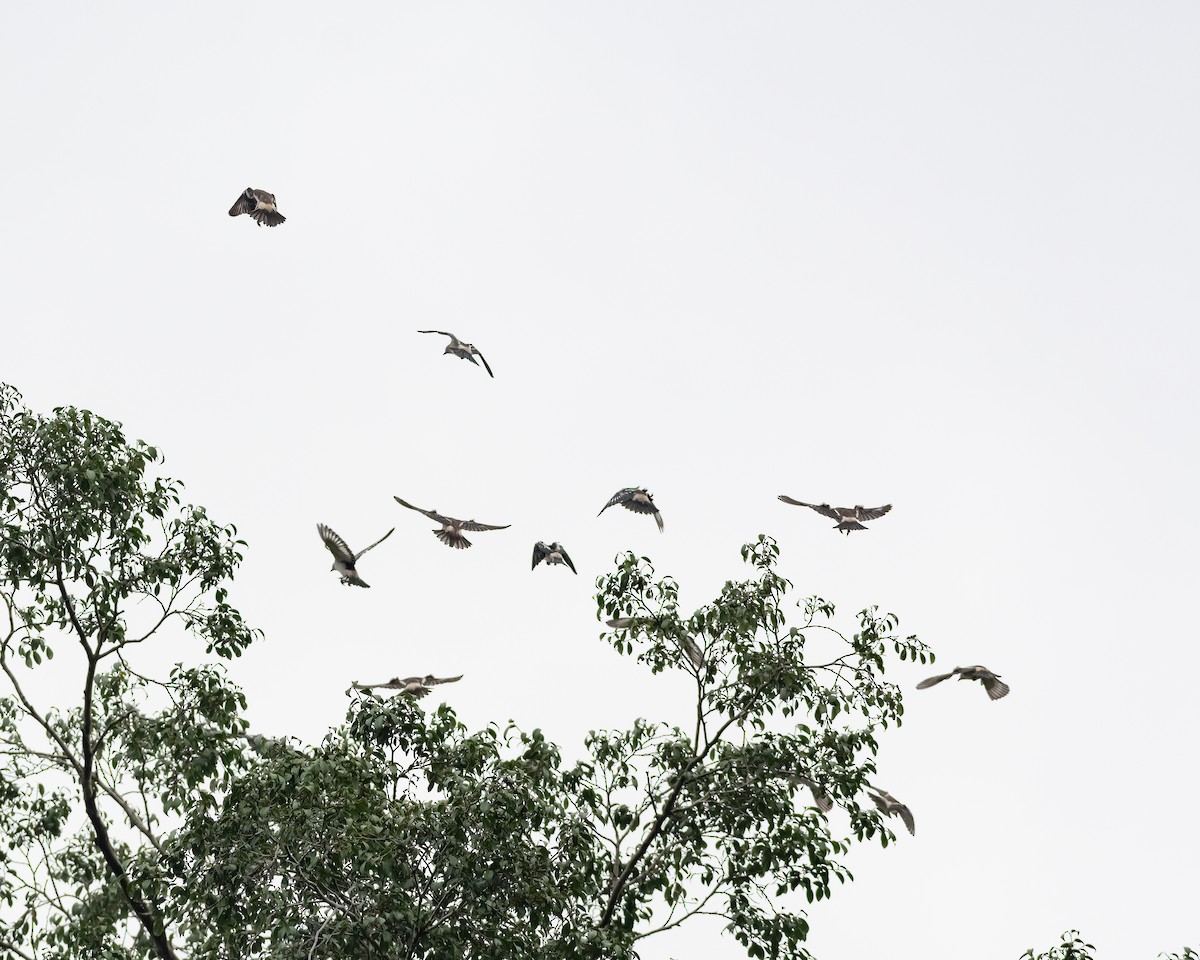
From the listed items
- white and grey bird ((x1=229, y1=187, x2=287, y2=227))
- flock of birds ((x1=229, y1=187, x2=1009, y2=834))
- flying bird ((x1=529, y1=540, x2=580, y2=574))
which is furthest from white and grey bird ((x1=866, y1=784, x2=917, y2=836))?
white and grey bird ((x1=229, y1=187, x2=287, y2=227))

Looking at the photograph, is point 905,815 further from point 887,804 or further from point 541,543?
point 541,543

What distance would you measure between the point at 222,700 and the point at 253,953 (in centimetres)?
275

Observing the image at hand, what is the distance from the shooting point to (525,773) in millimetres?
12133

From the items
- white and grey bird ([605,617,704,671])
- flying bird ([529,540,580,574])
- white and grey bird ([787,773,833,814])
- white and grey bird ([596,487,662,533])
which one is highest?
white and grey bird ([596,487,662,533])

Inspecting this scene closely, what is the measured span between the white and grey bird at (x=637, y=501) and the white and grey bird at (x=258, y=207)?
4.69 meters

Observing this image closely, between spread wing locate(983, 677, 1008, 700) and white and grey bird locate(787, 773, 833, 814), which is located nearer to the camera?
white and grey bird locate(787, 773, 833, 814)

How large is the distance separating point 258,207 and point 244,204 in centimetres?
24

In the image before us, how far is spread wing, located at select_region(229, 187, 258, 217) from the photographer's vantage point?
16.6 meters

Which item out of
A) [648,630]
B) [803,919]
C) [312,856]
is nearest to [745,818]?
[803,919]

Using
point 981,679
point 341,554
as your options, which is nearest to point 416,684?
point 341,554

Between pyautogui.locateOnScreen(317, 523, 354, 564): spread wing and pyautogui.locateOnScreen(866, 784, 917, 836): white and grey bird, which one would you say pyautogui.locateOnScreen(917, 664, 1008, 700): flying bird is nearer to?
pyautogui.locateOnScreen(866, 784, 917, 836): white and grey bird

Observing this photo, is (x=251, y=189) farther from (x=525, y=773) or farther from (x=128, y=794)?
(x=525, y=773)

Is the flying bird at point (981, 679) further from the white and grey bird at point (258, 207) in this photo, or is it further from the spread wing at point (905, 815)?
the white and grey bird at point (258, 207)

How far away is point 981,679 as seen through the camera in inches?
606
